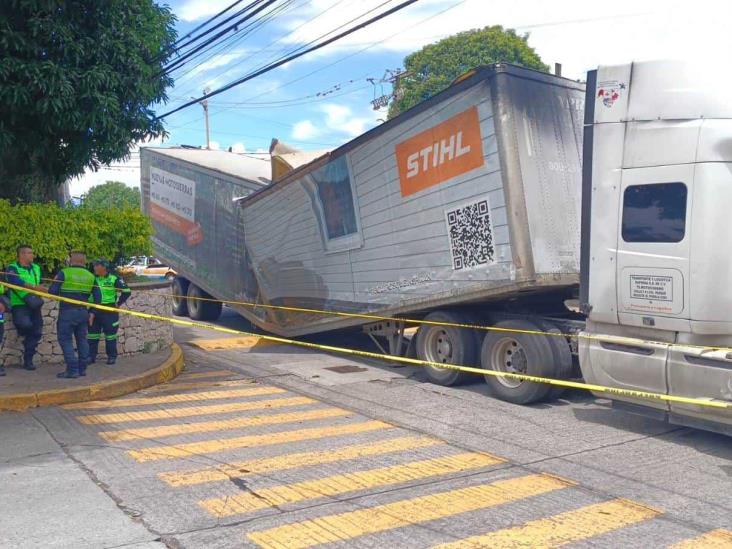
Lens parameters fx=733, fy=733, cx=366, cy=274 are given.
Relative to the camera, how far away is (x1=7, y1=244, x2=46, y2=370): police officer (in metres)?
8.76

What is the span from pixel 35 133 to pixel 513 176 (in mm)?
6249

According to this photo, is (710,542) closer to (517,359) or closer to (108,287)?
(517,359)

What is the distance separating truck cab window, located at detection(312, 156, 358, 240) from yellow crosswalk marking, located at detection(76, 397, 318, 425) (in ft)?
9.27

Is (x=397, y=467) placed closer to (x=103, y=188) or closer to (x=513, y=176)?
(x=513, y=176)

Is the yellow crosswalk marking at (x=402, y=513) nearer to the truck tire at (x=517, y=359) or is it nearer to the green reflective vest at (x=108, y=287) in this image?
the truck tire at (x=517, y=359)

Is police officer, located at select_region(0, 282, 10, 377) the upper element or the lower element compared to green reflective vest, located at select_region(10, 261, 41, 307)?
lower

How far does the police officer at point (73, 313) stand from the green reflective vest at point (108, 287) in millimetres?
377

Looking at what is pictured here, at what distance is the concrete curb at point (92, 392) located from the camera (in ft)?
25.8

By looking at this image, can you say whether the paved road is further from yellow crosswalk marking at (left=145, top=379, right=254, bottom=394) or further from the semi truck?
the semi truck

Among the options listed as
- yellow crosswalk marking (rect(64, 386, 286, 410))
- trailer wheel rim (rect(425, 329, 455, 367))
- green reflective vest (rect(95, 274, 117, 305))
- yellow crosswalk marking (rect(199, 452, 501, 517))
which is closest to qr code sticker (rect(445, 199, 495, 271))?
trailer wheel rim (rect(425, 329, 455, 367))

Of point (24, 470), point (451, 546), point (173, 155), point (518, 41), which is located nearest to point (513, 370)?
point (451, 546)

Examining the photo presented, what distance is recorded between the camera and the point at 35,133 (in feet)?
31.6

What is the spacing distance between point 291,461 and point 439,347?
3.96 m

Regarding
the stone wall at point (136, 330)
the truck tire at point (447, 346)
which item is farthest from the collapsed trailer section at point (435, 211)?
the stone wall at point (136, 330)
